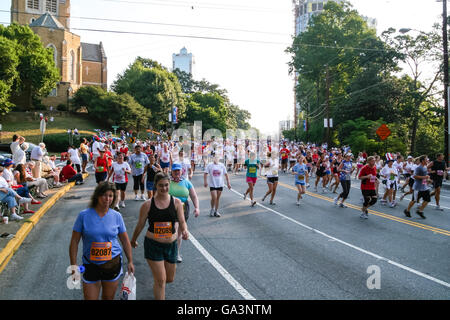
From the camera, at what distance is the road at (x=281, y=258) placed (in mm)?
5531

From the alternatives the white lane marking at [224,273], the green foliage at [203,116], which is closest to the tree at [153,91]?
the green foliage at [203,116]

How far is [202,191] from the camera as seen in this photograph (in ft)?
51.2

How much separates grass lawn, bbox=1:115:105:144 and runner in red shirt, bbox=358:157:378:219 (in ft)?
134

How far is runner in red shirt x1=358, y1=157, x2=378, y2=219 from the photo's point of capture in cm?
1110

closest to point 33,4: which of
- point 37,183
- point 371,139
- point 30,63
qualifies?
point 30,63

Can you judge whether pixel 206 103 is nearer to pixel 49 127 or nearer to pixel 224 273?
pixel 49 127

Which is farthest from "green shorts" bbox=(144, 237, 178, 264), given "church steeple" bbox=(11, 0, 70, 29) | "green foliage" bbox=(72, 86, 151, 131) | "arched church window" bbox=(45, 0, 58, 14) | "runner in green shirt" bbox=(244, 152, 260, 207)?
"arched church window" bbox=(45, 0, 58, 14)

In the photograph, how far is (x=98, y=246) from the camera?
4066mm

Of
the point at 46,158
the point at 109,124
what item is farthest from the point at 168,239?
the point at 109,124

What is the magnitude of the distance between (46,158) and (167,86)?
2229 inches

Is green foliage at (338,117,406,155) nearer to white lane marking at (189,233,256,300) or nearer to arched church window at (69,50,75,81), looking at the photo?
white lane marking at (189,233,256,300)

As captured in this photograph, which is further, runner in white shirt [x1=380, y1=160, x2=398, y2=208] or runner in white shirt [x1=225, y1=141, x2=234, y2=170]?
runner in white shirt [x1=225, y1=141, x2=234, y2=170]

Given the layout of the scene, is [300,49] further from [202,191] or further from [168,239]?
[168,239]
